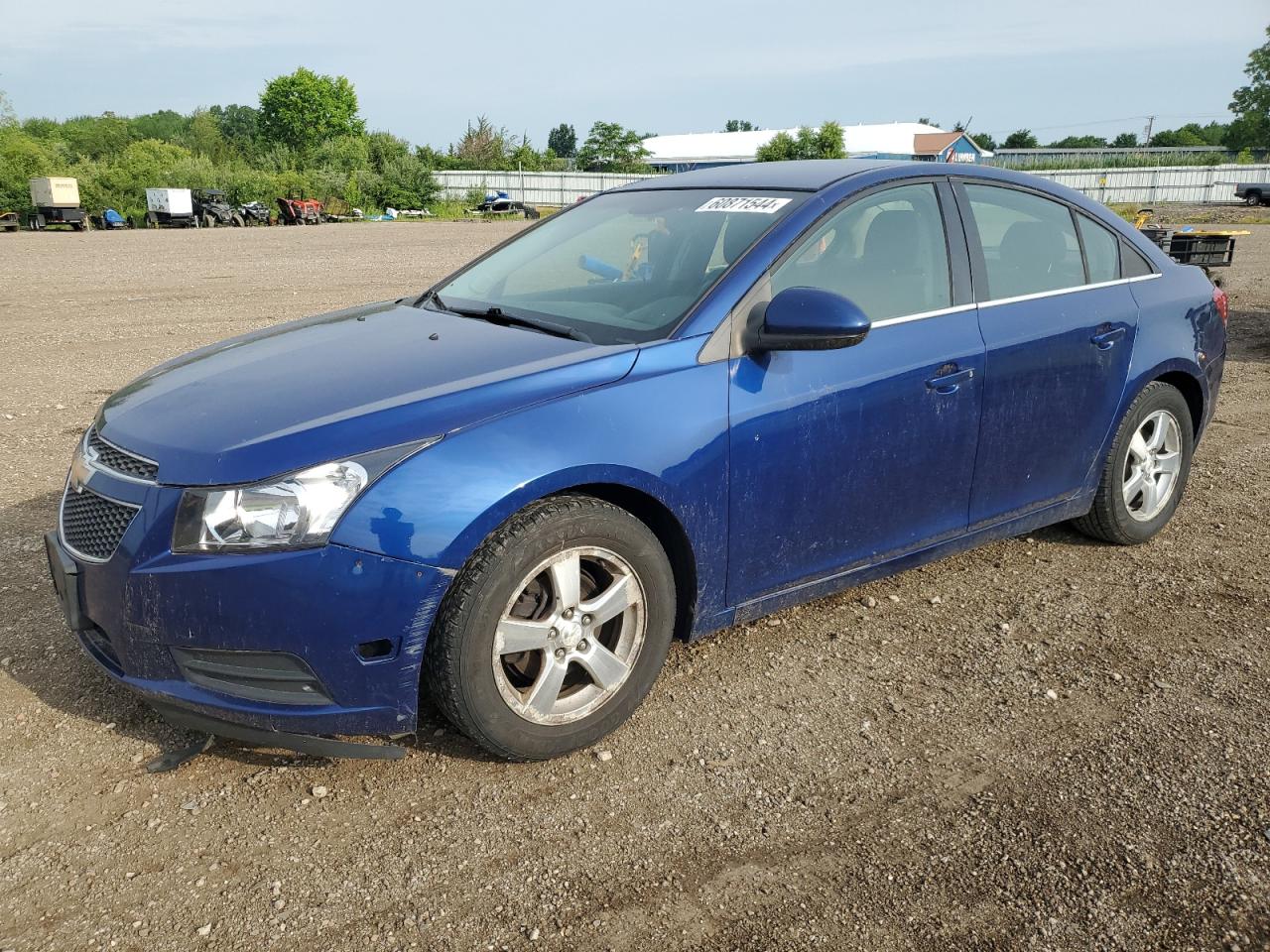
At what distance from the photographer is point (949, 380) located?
377cm

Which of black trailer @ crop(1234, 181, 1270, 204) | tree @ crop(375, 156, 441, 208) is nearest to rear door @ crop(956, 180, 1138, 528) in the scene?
black trailer @ crop(1234, 181, 1270, 204)

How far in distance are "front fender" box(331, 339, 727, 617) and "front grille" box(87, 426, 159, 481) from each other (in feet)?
2.03

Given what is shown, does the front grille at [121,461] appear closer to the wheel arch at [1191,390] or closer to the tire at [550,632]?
the tire at [550,632]

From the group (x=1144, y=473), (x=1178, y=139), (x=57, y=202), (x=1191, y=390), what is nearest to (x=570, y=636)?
(x=1144, y=473)

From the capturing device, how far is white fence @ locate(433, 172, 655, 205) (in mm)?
53094

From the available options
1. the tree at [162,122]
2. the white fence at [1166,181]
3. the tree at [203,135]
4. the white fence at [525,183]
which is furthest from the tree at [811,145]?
the tree at [162,122]

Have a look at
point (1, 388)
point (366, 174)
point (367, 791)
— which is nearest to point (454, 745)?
point (367, 791)

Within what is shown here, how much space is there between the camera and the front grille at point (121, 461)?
2.83 metres

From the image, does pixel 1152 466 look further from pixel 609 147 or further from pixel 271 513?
pixel 609 147

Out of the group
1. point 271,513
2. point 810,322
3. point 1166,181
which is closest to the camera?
point 271,513

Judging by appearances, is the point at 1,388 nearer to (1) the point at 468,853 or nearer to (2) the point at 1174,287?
(1) the point at 468,853

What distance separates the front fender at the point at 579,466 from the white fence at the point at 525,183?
51.5 metres

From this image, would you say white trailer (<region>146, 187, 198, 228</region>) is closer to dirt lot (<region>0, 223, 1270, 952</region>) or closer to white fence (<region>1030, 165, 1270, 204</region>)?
white fence (<region>1030, 165, 1270, 204</region>)

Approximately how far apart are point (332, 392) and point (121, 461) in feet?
2.03
